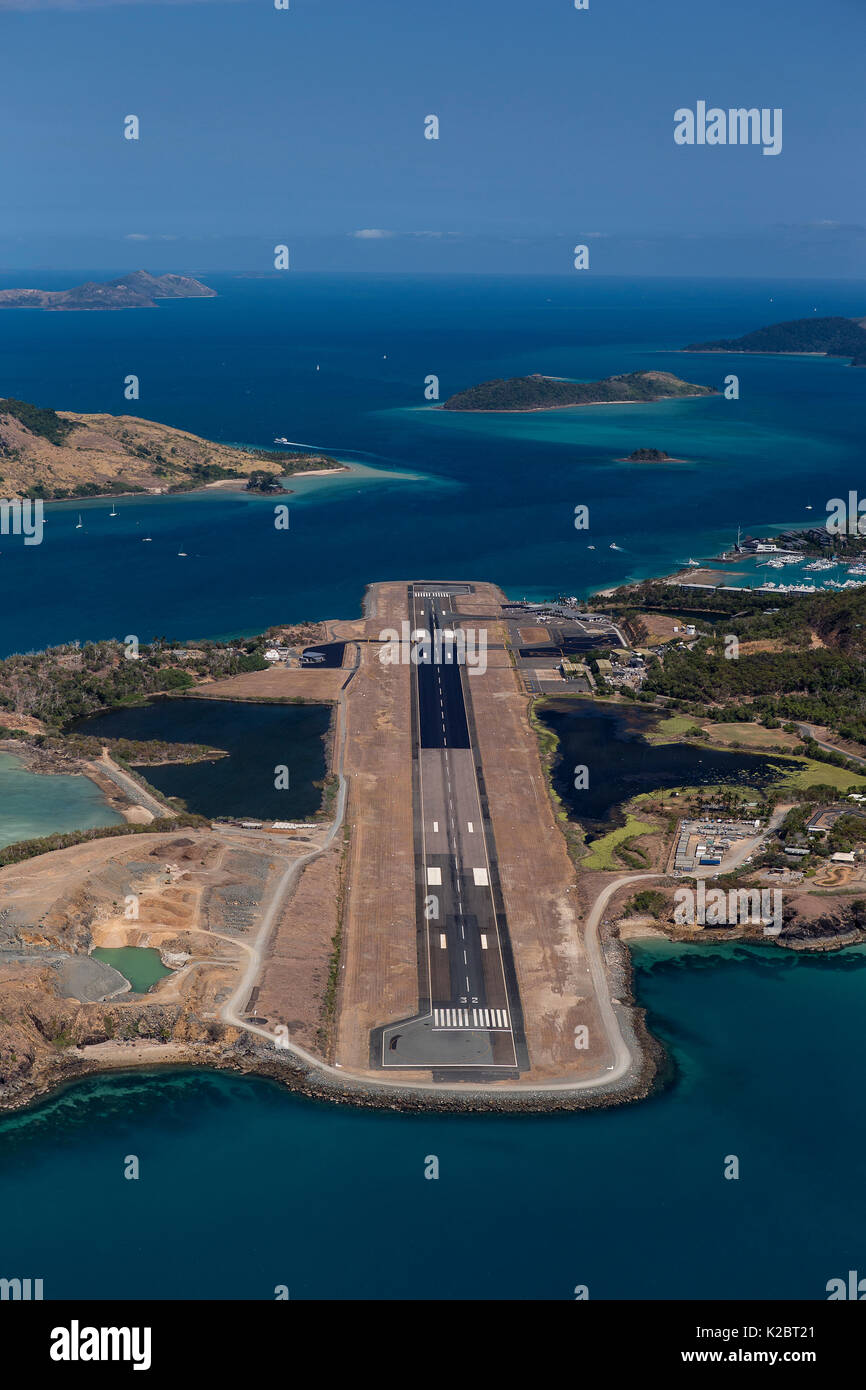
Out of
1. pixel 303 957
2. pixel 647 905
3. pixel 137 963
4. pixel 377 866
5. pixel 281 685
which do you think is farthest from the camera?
pixel 281 685

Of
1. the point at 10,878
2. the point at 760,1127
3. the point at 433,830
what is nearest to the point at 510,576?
the point at 433,830

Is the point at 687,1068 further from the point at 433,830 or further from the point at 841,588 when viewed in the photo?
the point at 841,588

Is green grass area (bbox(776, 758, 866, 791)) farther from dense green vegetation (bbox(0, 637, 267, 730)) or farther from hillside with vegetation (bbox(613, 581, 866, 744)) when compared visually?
dense green vegetation (bbox(0, 637, 267, 730))

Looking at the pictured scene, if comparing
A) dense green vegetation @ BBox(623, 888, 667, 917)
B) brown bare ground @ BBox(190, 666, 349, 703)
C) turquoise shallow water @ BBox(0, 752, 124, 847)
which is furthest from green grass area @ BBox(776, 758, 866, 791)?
turquoise shallow water @ BBox(0, 752, 124, 847)

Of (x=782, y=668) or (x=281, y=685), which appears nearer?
(x=281, y=685)

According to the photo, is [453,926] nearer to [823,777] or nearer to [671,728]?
[823,777]

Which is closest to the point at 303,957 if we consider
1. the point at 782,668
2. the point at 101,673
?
the point at 101,673
